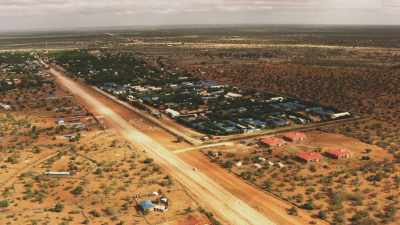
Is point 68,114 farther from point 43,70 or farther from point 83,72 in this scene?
point 43,70

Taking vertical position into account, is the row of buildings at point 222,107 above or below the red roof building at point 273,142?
above

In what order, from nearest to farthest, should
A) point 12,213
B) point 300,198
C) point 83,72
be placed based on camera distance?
point 12,213 → point 300,198 → point 83,72

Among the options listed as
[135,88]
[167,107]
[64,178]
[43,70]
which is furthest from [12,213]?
[43,70]

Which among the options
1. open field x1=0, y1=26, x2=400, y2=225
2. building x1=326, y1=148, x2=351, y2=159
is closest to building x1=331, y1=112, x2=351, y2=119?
open field x1=0, y1=26, x2=400, y2=225

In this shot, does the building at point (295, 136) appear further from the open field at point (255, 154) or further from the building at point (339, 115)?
the building at point (339, 115)

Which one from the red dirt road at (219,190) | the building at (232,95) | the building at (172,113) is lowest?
the red dirt road at (219,190)

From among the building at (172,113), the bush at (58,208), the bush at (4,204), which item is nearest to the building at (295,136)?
the building at (172,113)
